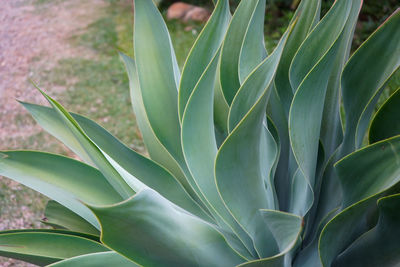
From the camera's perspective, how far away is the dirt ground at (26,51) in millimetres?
3388

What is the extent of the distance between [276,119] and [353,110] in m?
0.21

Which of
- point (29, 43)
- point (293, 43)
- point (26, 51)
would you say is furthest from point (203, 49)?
point (29, 43)

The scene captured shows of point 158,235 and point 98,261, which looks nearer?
point 158,235

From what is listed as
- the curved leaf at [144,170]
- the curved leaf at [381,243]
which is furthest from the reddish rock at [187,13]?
the curved leaf at [381,243]

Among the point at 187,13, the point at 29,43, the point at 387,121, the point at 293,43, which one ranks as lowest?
the point at 387,121

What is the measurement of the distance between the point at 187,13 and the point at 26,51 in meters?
1.85

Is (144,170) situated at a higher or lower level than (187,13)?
lower

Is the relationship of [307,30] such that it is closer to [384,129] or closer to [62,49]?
[384,129]

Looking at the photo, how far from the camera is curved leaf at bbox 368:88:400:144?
1.04 m

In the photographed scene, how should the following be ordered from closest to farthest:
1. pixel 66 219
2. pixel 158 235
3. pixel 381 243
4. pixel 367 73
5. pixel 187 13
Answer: pixel 158 235 → pixel 381 243 → pixel 367 73 → pixel 66 219 → pixel 187 13

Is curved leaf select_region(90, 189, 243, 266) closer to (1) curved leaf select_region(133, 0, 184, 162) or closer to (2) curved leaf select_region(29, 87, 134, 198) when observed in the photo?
(2) curved leaf select_region(29, 87, 134, 198)

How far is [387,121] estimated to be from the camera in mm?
1062

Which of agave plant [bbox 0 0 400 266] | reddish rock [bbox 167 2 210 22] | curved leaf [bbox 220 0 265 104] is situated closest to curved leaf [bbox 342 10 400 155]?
agave plant [bbox 0 0 400 266]

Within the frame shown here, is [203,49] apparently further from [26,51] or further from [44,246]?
[26,51]
